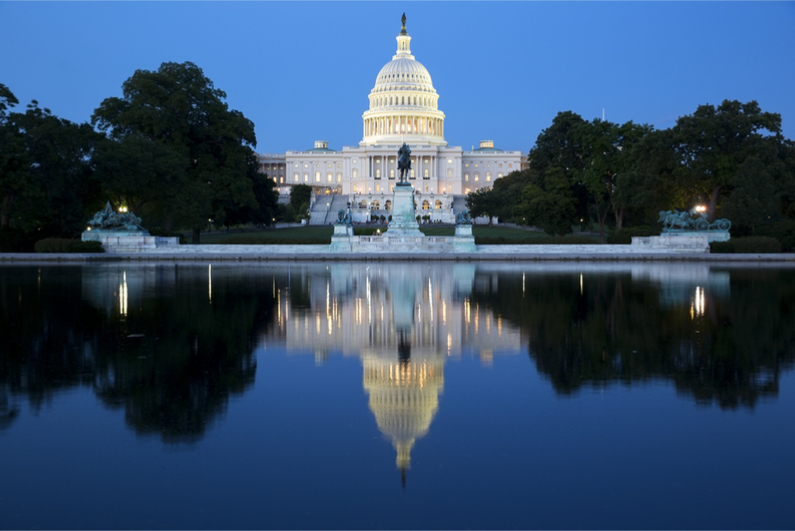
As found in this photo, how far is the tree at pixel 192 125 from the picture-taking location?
5469cm

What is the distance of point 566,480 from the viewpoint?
6.95 meters

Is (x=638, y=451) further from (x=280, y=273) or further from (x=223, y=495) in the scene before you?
(x=280, y=273)

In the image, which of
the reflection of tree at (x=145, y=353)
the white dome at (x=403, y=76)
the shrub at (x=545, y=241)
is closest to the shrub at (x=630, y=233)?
the shrub at (x=545, y=241)

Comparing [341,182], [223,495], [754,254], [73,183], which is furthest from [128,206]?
[341,182]

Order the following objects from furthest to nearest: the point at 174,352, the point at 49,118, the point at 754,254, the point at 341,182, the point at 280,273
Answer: the point at 341,182, the point at 49,118, the point at 754,254, the point at 280,273, the point at 174,352

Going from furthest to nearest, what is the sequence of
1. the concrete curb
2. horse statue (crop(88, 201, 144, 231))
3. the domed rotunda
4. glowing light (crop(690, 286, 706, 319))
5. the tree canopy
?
1. the domed rotunda
2. the tree canopy
3. horse statue (crop(88, 201, 144, 231))
4. the concrete curb
5. glowing light (crop(690, 286, 706, 319))

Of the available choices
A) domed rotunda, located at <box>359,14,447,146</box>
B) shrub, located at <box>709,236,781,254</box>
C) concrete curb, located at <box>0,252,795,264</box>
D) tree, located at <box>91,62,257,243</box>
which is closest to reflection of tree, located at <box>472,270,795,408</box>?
concrete curb, located at <box>0,252,795,264</box>

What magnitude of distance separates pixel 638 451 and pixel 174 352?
7.75 meters

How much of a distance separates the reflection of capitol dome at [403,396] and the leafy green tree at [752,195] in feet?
131

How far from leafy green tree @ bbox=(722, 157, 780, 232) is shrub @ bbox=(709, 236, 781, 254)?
8.86 feet

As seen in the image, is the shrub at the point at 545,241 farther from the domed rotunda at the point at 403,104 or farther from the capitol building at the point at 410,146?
the domed rotunda at the point at 403,104

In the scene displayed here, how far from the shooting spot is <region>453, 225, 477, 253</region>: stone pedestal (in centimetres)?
4537

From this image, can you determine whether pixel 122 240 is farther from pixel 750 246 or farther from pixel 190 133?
pixel 750 246

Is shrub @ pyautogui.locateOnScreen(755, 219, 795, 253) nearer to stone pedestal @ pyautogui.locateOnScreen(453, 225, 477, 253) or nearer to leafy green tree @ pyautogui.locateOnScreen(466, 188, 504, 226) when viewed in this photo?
stone pedestal @ pyautogui.locateOnScreen(453, 225, 477, 253)
